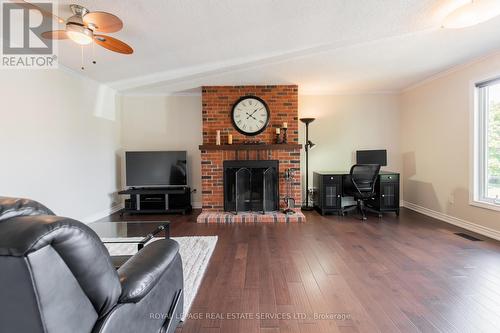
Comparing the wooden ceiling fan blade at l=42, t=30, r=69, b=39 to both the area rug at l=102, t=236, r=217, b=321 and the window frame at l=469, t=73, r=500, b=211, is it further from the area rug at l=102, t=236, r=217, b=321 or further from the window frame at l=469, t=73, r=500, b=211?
the window frame at l=469, t=73, r=500, b=211

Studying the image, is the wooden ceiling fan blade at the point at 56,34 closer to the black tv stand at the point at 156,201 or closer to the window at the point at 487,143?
the black tv stand at the point at 156,201

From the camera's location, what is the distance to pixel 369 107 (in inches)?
193

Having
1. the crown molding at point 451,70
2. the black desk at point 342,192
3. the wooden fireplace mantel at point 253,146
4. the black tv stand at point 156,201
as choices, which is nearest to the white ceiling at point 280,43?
the crown molding at point 451,70

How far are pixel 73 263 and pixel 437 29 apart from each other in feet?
11.2

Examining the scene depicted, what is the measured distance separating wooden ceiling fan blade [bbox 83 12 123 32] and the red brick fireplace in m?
2.40

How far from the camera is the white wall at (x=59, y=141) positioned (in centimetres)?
260

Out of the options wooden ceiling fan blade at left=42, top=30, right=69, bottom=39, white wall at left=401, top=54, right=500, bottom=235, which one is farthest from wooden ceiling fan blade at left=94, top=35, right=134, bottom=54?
white wall at left=401, top=54, right=500, bottom=235

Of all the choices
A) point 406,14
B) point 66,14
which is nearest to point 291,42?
point 406,14

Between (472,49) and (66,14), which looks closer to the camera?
(66,14)

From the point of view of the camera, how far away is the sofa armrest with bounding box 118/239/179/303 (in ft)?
2.89

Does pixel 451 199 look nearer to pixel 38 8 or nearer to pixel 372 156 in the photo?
pixel 372 156

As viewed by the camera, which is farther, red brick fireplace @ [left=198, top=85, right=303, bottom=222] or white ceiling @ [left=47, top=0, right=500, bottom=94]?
red brick fireplace @ [left=198, top=85, right=303, bottom=222]

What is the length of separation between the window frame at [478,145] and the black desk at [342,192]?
1.04 m

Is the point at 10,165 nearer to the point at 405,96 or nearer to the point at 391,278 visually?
the point at 391,278
